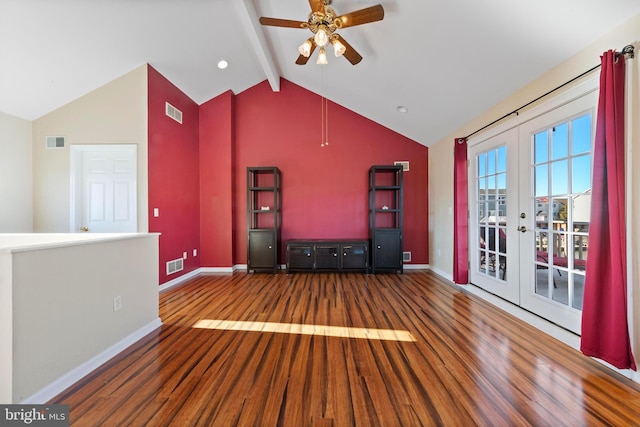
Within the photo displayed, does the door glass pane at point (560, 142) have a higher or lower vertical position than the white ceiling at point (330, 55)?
lower

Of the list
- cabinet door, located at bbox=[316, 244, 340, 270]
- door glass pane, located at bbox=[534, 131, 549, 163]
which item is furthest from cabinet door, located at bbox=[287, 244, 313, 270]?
door glass pane, located at bbox=[534, 131, 549, 163]

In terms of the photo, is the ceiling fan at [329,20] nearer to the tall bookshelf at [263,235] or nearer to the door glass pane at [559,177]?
the door glass pane at [559,177]

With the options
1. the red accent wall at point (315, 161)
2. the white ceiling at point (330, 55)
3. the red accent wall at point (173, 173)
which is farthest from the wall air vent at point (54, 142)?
the red accent wall at point (315, 161)

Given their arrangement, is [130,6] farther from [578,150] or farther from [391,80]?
[578,150]

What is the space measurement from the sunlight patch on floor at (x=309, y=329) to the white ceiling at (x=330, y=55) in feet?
8.75

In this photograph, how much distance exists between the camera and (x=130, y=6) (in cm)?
264

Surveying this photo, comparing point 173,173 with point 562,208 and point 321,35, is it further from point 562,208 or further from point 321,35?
point 562,208

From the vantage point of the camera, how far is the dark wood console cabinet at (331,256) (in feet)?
14.6

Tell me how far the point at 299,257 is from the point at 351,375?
2.90 m

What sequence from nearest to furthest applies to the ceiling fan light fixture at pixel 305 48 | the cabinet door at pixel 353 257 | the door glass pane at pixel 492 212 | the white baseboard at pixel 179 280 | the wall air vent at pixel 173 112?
the ceiling fan light fixture at pixel 305 48, the door glass pane at pixel 492 212, the white baseboard at pixel 179 280, the wall air vent at pixel 173 112, the cabinet door at pixel 353 257

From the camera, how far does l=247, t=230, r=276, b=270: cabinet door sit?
4.57 metres

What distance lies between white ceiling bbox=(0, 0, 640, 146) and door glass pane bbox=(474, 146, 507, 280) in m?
0.71

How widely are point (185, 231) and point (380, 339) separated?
11.7ft

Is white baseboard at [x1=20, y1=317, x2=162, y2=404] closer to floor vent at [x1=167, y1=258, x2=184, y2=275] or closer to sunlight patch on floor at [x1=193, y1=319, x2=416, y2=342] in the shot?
sunlight patch on floor at [x1=193, y1=319, x2=416, y2=342]
